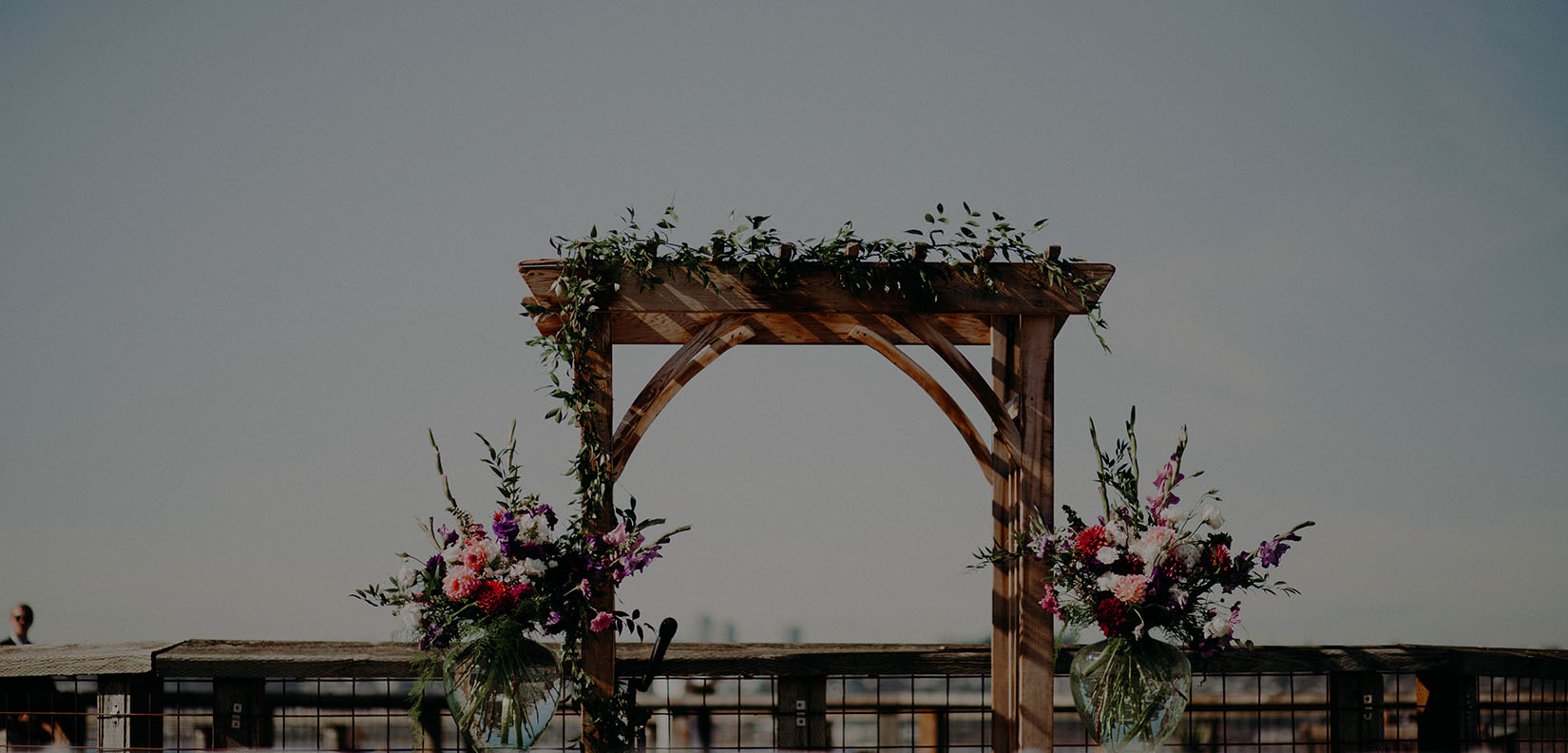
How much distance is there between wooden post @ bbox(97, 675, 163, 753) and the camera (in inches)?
185

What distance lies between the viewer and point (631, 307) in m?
4.42

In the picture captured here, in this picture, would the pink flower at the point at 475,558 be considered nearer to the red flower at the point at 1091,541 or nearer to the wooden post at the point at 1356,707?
the red flower at the point at 1091,541

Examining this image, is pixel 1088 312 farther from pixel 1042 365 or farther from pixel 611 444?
pixel 611 444

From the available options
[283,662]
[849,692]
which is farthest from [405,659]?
[849,692]

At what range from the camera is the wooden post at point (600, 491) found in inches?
170

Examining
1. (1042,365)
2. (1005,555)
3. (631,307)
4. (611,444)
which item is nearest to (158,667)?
(611,444)

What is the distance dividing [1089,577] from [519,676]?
1843mm

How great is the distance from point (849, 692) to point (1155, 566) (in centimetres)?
132

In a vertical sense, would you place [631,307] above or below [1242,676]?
above

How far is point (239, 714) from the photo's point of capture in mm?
4770

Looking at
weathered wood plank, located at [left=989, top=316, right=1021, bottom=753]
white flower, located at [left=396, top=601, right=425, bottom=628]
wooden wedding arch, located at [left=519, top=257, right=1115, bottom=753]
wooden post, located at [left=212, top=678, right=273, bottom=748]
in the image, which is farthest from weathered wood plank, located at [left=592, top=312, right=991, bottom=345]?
wooden post, located at [left=212, top=678, right=273, bottom=748]

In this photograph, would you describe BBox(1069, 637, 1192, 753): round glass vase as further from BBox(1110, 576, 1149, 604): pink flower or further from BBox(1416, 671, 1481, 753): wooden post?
BBox(1416, 671, 1481, 753): wooden post

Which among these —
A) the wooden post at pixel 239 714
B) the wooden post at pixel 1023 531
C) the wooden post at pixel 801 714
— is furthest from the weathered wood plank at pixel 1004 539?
the wooden post at pixel 239 714

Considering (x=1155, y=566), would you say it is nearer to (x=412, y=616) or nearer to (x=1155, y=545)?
(x=1155, y=545)
